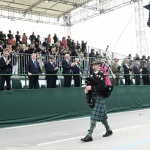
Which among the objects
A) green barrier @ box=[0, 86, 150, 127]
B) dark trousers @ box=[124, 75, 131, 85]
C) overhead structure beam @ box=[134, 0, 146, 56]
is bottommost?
green barrier @ box=[0, 86, 150, 127]

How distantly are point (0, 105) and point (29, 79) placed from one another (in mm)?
1715

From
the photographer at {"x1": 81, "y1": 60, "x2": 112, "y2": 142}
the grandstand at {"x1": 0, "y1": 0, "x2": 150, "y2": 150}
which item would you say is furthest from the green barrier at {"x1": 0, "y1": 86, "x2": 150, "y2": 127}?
the photographer at {"x1": 81, "y1": 60, "x2": 112, "y2": 142}

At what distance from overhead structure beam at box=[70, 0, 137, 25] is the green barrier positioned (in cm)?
1561

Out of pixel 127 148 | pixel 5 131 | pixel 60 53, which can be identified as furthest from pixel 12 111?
pixel 60 53

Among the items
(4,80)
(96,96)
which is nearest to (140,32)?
(4,80)

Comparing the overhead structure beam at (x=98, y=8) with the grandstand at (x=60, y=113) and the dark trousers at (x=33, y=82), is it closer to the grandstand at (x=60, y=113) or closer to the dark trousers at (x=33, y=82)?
the grandstand at (x=60, y=113)

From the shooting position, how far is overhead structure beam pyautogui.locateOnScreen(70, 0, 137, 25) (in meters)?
27.6

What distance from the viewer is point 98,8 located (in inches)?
1139

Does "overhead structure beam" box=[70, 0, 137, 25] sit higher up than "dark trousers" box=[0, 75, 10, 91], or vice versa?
"overhead structure beam" box=[70, 0, 137, 25]

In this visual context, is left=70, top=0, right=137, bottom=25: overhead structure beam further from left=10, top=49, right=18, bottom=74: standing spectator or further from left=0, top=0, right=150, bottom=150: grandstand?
left=10, top=49, right=18, bottom=74: standing spectator

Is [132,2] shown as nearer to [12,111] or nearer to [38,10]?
[38,10]

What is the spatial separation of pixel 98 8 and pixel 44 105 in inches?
789

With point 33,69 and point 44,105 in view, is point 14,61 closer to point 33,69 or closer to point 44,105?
point 33,69

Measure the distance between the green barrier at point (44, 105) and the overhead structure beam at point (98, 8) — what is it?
15.6 metres
